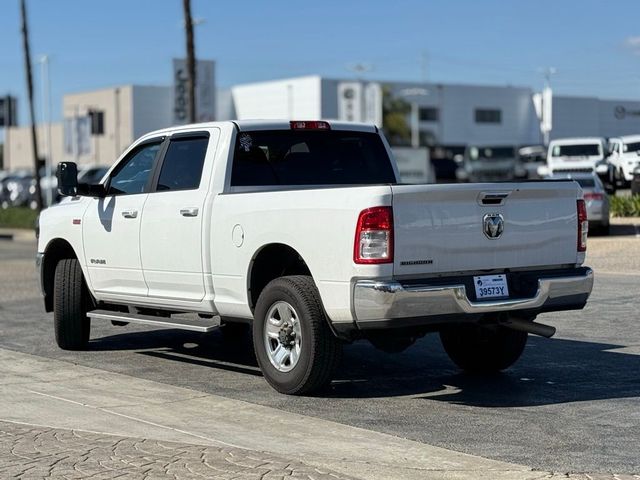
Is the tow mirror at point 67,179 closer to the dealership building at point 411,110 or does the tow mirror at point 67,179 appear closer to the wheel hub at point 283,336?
the wheel hub at point 283,336

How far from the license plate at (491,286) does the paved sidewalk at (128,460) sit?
2.29 meters

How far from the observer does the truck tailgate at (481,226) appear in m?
8.31

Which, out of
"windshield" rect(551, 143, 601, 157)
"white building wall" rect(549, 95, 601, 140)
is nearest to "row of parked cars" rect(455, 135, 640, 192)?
"windshield" rect(551, 143, 601, 157)

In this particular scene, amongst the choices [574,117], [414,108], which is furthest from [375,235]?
[574,117]

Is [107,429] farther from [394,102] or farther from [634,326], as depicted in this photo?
[394,102]

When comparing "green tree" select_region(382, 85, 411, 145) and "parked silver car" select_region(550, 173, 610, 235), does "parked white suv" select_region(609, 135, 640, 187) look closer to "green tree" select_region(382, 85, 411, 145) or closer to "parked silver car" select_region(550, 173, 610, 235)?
"parked silver car" select_region(550, 173, 610, 235)

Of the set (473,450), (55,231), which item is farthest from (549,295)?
(55,231)

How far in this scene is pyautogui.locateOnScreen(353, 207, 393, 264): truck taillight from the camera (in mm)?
8203

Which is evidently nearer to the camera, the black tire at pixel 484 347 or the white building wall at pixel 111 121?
the black tire at pixel 484 347

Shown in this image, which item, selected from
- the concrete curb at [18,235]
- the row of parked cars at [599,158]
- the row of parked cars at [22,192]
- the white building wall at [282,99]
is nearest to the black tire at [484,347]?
the concrete curb at [18,235]

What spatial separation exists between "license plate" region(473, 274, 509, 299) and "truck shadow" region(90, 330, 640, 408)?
31.6 inches

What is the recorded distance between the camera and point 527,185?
8.89 meters

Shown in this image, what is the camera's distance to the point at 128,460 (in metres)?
6.95

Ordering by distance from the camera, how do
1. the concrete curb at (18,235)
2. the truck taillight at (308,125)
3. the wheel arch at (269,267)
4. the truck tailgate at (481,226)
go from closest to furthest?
the truck tailgate at (481,226), the wheel arch at (269,267), the truck taillight at (308,125), the concrete curb at (18,235)
